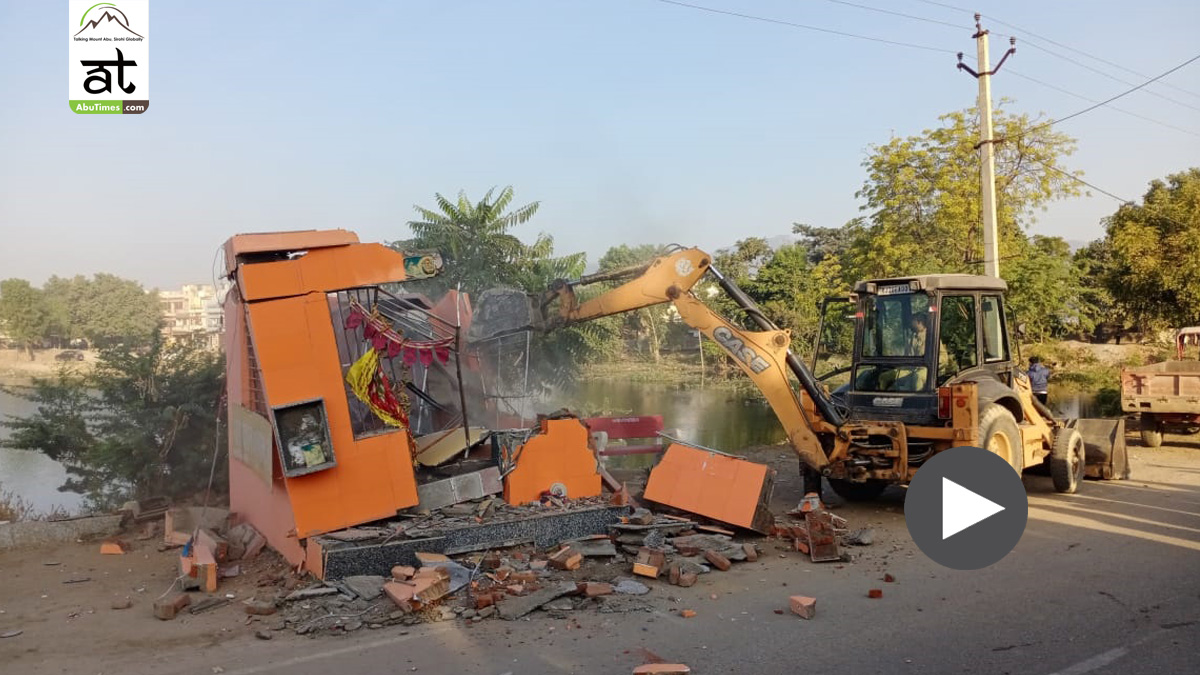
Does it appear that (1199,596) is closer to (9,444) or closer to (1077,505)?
(1077,505)

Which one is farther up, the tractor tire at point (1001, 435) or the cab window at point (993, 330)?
the cab window at point (993, 330)

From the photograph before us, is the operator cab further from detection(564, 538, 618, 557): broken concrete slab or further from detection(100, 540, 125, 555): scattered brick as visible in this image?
detection(100, 540, 125, 555): scattered brick

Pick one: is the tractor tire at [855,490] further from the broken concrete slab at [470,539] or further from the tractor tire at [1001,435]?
the broken concrete slab at [470,539]

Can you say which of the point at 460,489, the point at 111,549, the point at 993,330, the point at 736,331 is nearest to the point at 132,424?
the point at 111,549

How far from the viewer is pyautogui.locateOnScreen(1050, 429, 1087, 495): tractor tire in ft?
38.0

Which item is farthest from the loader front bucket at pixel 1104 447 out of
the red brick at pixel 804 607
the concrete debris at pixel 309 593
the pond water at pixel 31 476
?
the pond water at pixel 31 476

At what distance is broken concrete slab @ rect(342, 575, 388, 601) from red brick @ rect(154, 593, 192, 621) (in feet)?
4.53

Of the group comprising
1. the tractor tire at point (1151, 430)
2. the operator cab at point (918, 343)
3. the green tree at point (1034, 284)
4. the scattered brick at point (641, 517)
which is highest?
the green tree at point (1034, 284)

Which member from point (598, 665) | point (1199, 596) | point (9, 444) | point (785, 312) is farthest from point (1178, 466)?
point (785, 312)

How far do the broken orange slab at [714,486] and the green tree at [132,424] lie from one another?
278 inches

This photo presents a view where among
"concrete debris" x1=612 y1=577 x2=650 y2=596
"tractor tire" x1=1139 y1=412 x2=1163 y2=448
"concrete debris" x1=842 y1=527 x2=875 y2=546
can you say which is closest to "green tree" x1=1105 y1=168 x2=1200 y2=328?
"tractor tire" x1=1139 y1=412 x2=1163 y2=448

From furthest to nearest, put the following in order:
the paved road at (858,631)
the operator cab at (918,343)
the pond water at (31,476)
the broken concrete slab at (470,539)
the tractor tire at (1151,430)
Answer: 1. the tractor tire at (1151,430)
2. the pond water at (31,476)
3. the operator cab at (918,343)
4. the broken concrete slab at (470,539)
5. the paved road at (858,631)

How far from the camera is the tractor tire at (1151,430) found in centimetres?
1591

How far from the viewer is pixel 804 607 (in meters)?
6.74
